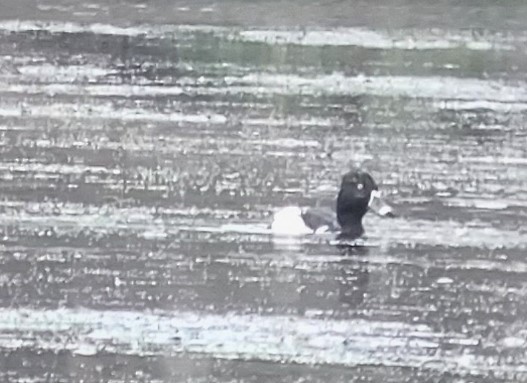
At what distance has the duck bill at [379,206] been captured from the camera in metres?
0.71

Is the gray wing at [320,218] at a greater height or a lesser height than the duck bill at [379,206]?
lesser

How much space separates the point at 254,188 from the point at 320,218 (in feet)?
0.21

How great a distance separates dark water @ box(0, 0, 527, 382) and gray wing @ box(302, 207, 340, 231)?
2 cm

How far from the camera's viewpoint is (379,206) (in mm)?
716

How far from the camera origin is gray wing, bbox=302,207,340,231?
69 cm

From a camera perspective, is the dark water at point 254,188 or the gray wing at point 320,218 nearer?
the dark water at point 254,188

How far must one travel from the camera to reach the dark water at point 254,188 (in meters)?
0.57

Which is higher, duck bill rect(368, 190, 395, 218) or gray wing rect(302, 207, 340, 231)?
duck bill rect(368, 190, 395, 218)

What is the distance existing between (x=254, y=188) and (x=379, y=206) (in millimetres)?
90

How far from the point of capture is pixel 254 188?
74 centimetres

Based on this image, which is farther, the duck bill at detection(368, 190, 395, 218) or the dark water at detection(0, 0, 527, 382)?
the duck bill at detection(368, 190, 395, 218)

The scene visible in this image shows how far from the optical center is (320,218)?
0.70 meters

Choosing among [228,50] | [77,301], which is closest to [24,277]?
[77,301]

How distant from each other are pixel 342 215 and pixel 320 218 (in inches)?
0.6
